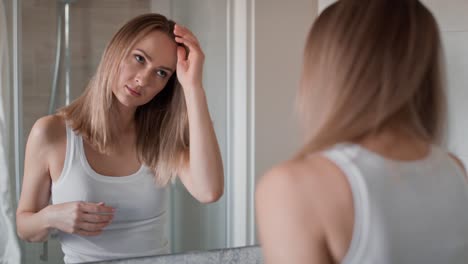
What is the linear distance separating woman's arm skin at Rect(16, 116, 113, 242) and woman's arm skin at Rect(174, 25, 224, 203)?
0.78 ft

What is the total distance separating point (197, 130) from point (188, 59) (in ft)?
0.46

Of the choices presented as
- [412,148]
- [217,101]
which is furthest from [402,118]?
[217,101]

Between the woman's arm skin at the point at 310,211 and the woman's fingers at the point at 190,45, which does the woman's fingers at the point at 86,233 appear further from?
the woman's arm skin at the point at 310,211

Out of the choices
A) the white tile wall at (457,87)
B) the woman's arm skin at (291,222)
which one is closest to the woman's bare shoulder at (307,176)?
the woman's arm skin at (291,222)

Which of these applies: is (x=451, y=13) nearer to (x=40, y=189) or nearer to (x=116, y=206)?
(x=116, y=206)

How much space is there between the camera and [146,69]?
1035 millimetres

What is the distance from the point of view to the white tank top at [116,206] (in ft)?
3.37

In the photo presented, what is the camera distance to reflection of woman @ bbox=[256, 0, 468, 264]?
57cm

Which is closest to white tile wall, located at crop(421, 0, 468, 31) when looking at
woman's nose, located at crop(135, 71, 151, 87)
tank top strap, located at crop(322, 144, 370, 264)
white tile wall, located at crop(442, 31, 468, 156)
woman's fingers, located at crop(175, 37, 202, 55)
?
white tile wall, located at crop(442, 31, 468, 156)

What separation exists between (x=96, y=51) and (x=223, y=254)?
51cm

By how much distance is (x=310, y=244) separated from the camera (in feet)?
1.88

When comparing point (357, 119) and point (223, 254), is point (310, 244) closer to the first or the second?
point (357, 119)

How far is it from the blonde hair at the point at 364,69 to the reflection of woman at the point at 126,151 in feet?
1.54

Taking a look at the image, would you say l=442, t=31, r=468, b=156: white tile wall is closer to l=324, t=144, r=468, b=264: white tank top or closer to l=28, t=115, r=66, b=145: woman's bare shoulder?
l=324, t=144, r=468, b=264: white tank top
